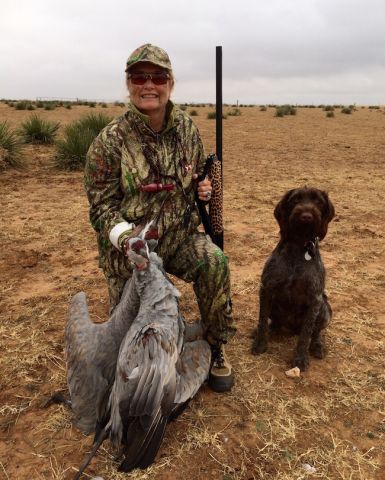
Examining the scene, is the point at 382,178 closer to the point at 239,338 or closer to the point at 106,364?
the point at 239,338

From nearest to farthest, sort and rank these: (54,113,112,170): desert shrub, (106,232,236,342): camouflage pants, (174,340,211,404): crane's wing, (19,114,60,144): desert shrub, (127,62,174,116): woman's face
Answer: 1. (174,340,211,404): crane's wing
2. (127,62,174,116): woman's face
3. (106,232,236,342): camouflage pants
4. (54,113,112,170): desert shrub
5. (19,114,60,144): desert shrub

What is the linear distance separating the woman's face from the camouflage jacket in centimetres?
8

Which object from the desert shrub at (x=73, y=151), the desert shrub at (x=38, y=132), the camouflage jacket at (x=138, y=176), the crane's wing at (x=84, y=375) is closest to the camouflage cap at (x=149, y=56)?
the camouflage jacket at (x=138, y=176)

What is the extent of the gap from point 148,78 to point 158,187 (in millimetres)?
887

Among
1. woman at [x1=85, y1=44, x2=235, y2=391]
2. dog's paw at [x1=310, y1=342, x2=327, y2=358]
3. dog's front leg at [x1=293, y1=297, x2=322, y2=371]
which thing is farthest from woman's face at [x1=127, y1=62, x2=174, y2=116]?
dog's paw at [x1=310, y1=342, x2=327, y2=358]

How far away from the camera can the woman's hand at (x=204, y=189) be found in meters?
3.93

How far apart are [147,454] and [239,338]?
2.39m

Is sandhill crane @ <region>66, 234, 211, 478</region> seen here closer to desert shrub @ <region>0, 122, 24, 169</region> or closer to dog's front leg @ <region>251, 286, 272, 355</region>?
dog's front leg @ <region>251, 286, 272, 355</region>

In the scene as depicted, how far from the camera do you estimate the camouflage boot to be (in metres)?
3.83

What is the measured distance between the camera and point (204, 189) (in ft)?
12.9

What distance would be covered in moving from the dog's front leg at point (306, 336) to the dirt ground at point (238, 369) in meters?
→ 0.13

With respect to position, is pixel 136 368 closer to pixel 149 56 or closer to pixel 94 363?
pixel 94 363

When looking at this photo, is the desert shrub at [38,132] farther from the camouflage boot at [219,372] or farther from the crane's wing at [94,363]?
the crane's wing at [94,363]

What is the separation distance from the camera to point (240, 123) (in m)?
26.4
